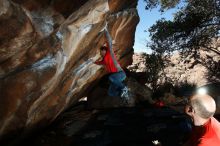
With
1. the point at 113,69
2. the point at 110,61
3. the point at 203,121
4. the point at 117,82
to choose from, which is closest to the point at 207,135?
the point at 203,121

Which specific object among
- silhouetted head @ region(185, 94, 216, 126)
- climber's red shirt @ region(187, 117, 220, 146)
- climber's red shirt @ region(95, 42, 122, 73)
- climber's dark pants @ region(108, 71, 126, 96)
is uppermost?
climber's red shirt @ region(95, 42, 122, 73)

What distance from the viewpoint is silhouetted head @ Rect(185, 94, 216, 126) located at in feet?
12.8

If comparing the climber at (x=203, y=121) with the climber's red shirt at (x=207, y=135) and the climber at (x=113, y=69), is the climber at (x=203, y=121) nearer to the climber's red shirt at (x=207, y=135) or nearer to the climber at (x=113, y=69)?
the climber's red shirt at (x=207, y=135)

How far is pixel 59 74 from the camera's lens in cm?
1112

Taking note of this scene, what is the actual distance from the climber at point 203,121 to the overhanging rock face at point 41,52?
5199 millimetres

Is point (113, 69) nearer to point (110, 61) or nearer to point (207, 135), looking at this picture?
point (110, 61)

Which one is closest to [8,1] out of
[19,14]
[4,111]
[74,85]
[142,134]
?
[19,14]

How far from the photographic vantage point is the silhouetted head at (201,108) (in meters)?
3.89

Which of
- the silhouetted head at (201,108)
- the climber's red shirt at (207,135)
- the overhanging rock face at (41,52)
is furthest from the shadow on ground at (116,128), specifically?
the silhouetted head at (201,108)

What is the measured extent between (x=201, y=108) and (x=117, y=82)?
7.66m

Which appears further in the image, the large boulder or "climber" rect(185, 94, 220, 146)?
the large boulder

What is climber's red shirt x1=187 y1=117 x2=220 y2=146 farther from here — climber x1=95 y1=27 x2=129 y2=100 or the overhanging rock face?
climber x1=95 y1=27 x2=129 y2=100

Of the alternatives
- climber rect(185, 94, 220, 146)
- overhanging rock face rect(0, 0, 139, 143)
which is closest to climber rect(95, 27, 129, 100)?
overhanging rock face rect(0, 0, 139, 143)

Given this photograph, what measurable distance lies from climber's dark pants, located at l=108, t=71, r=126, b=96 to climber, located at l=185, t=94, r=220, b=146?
7.22 m
